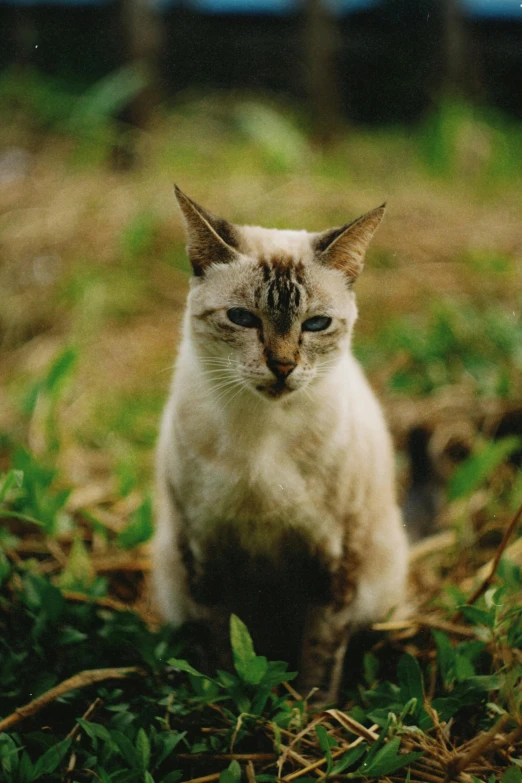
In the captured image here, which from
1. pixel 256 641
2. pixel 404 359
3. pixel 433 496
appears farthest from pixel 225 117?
pixel 256 641

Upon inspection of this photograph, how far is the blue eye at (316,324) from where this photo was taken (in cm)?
151

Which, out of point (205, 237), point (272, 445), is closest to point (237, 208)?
point (205, 237)

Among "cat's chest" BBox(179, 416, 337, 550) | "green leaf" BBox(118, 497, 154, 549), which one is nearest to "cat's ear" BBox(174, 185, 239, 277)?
"cat's chest" BBox(179, 416, 337, 550)

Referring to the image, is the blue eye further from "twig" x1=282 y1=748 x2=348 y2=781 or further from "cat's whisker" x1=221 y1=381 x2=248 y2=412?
"twig" x1=282 y1=748 x2=348 y2=781

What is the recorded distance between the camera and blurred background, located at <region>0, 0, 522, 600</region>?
249cm

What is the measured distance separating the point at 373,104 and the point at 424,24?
29.9 inches

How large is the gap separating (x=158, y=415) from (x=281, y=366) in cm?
156

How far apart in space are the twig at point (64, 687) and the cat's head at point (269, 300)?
70 cm

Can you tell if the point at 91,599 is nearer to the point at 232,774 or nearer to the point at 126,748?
the point at 126,748

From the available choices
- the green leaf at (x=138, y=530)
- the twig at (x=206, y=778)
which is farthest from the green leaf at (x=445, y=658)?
the green leaf at (x=138, y=530)

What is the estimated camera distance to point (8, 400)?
9.33 feet

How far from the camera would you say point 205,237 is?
1.48 m

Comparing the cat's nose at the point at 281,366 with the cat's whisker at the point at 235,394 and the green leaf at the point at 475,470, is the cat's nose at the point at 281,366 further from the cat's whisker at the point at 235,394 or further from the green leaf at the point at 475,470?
the green leaf at the point at 475,470

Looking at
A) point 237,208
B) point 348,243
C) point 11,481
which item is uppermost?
point 237,208
